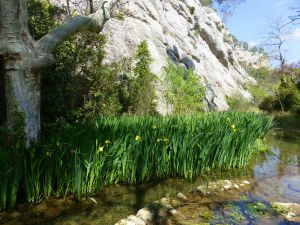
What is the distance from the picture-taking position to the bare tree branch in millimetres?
4824

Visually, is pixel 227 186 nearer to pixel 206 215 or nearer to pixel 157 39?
pixel 206 215

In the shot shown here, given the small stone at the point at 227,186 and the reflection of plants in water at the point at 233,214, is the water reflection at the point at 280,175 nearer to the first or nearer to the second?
the small stone at the point at 227,186

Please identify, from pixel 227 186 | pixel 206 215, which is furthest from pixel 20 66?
pixel 227 186

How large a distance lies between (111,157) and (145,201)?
2.40ft

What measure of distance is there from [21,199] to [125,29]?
1160 cm

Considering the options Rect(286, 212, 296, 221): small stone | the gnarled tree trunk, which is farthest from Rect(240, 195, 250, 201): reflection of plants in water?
the gnarled tree trunk

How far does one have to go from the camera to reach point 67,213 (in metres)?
3.40

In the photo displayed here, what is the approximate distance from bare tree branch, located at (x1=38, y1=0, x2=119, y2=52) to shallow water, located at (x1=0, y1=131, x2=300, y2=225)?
Answer: 2492 millimetres

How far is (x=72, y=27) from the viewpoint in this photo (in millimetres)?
5309

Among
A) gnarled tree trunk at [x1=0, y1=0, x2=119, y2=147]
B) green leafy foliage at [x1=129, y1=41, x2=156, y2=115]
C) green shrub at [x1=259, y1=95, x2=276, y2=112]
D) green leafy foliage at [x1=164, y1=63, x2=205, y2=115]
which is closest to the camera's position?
gnarled tree trunk at [x1=0, y1=0, x2=119, y2=147]

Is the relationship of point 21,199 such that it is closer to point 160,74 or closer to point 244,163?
point 244,163

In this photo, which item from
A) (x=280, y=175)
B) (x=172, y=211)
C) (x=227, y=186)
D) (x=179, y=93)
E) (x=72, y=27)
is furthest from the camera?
(x=179, y=93)

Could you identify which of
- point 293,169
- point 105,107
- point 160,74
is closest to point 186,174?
point 293,169

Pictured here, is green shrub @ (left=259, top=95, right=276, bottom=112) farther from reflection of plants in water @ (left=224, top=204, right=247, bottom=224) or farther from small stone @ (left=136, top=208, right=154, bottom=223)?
small stone @ (left=136, top=208, right=154, bottom=223)
